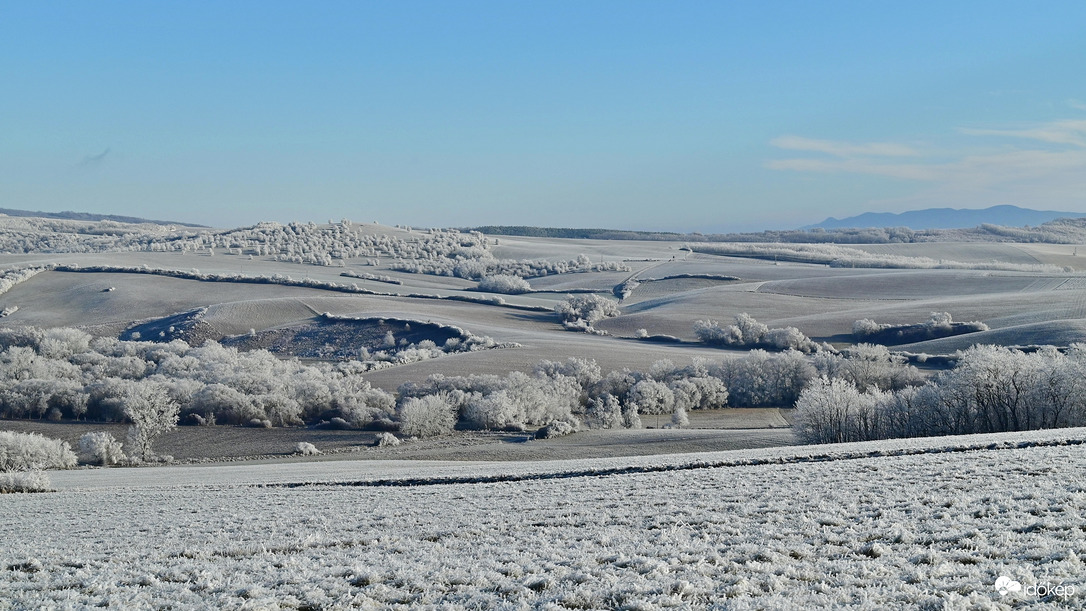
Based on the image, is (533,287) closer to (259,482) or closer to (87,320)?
(87,320)

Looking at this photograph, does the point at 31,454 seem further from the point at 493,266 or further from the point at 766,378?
the point at 493,266

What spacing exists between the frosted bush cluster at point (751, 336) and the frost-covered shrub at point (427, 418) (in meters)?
37.5

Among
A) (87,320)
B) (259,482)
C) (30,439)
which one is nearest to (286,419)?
(30,439)

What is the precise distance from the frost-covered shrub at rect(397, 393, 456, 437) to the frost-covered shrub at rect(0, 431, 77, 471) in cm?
1624

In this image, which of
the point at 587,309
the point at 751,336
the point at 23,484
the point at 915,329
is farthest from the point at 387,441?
the point at 587,309

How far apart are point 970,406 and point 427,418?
28167 mm

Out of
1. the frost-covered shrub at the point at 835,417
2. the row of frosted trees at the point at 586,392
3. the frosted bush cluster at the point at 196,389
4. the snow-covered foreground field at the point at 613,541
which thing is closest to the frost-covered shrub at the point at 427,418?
the row of frosted trees at the point at 586,392

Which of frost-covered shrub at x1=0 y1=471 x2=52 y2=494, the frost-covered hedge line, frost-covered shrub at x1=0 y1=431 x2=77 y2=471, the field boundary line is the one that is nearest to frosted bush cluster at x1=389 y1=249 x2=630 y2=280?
the frost-covered hedge line

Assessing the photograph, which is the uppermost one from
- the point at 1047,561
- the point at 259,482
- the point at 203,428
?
the point at 1047,561

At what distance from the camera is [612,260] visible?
155 meters

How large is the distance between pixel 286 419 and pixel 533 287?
76.2 metres

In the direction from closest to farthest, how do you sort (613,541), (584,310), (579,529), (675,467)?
(613,541) → (579,529) → (675,467) → (584,310)

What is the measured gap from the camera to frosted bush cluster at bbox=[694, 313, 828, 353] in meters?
71.2

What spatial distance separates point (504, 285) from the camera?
117 m
